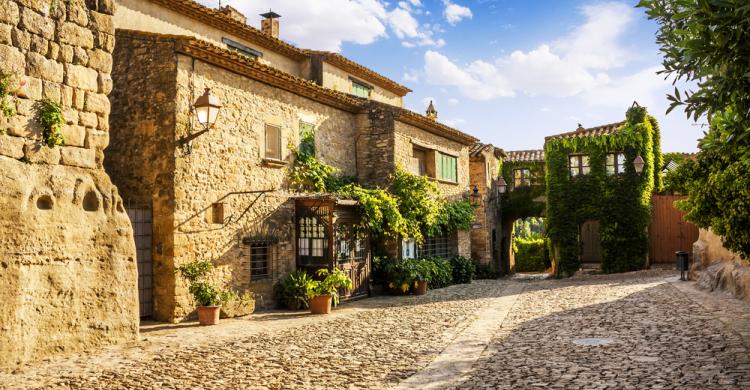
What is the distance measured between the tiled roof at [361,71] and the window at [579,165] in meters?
7.89

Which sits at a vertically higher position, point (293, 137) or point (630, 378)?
point (293, 137)

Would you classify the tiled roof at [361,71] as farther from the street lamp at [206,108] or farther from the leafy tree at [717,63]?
the leafy tree at [717,63]

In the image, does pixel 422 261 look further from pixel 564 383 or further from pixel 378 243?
pixel 564 383

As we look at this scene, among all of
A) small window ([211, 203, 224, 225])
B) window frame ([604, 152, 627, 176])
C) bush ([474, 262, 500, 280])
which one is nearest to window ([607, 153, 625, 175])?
window frame ([604, 152, 627, 176])

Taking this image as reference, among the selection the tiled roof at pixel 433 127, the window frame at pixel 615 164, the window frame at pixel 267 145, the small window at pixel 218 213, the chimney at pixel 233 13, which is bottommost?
the small window at pixel 218 213

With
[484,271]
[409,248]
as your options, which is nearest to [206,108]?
[409,248]

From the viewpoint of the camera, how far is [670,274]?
63.5 ft

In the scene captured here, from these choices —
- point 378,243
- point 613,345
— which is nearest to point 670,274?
point 378,243

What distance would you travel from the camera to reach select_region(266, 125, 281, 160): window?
12.8 meters

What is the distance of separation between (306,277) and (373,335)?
4.11 m

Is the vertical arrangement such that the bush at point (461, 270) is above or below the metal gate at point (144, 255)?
below

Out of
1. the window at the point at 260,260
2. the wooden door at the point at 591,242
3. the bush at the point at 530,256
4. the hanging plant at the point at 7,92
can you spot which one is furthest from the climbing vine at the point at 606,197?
the hanging plant at the point at 7,92

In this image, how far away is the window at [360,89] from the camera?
793 inches

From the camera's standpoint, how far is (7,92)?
22.0ft
